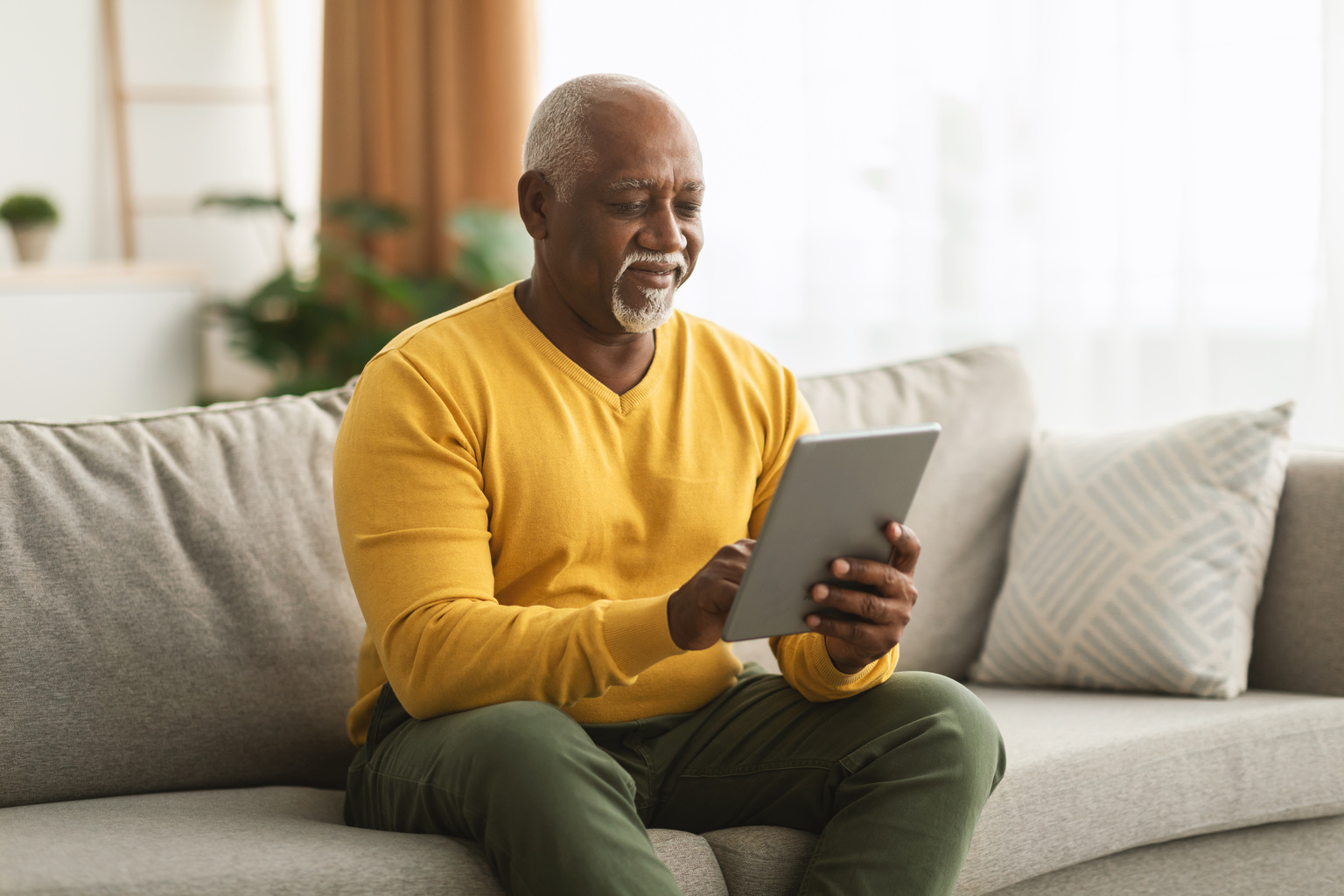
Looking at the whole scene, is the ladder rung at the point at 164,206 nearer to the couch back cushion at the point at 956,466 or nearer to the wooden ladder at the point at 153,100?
the wooden ladder at the point at 153,100

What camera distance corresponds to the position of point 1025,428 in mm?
2027

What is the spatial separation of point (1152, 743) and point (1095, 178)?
1535 mm

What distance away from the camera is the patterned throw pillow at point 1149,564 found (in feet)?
5.71

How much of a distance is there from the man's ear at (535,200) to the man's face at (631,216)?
20 mm

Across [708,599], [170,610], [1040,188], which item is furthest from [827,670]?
[1040,188]

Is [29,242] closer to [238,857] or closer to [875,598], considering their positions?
[238,857]

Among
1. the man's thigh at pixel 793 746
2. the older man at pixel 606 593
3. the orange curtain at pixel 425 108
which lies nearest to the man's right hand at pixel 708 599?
the older man at pixel 606 593

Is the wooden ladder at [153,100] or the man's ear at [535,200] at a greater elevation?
the wooden ladder at [153,100]

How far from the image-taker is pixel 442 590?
4.06 feet

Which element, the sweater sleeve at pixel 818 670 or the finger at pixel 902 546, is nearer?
the finger at pixel 902 546

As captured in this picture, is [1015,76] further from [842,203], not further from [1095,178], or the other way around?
[842,203]

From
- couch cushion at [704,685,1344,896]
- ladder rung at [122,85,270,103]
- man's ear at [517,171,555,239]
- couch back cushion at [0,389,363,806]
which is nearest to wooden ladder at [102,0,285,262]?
ladder rung at [122,85,270,103]

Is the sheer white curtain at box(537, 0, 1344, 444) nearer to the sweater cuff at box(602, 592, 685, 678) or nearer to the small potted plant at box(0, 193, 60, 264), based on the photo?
the sweater cuff at box(602, 592, 685, 678)

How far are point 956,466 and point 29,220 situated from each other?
124 inches
